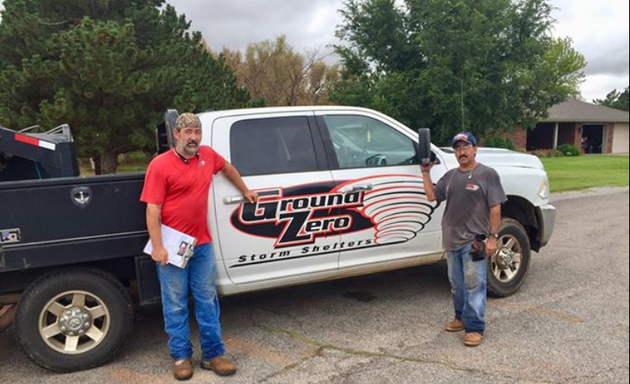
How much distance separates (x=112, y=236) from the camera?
12.1 feet

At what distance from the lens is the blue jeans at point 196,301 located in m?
3.58

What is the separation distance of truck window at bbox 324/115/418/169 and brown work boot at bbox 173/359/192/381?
2006 millimetres

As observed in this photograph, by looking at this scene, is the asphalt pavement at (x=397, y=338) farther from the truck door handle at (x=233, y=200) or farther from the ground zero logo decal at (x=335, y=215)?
the truck door handle at (x=233, y=200)

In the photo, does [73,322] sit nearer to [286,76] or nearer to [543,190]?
[543,190]

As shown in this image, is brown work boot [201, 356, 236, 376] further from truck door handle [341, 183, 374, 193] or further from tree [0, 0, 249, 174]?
tree [0, 0, 249, 174]

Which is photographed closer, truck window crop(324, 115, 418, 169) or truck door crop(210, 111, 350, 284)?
truck door crop(210, 111, 350, 284)

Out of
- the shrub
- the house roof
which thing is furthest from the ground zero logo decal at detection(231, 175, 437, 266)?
the house roof

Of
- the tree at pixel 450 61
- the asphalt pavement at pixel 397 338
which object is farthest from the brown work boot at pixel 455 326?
the tree at pixel 450 61

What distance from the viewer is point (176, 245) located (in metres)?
3.46

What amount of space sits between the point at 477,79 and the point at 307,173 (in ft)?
23.1

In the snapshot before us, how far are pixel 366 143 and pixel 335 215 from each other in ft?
2.62

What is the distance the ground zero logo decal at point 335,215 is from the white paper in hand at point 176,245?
0.59m

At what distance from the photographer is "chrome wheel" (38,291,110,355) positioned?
3657mm

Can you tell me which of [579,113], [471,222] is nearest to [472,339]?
[471,222]
